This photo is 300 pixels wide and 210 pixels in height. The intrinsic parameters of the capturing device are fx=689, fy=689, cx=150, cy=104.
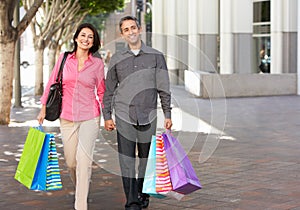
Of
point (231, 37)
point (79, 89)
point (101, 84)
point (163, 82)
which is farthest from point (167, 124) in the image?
point (231, 37)

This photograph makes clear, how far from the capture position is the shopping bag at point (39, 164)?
5.84 metres

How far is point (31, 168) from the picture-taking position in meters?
5.86

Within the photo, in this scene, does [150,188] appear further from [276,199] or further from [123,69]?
[276,199]

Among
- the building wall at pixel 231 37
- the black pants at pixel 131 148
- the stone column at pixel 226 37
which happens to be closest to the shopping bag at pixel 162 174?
the black pants at pixel 131 148

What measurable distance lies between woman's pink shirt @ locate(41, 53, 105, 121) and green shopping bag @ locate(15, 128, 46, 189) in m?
0.31

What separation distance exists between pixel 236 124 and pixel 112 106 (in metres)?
8.91

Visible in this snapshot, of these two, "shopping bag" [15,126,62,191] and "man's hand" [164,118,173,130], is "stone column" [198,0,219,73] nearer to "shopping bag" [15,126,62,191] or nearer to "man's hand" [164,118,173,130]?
"man's hand" [164,118,173,130]

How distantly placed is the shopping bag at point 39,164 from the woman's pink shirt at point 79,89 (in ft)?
1.01

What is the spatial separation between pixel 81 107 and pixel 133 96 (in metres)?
0.46

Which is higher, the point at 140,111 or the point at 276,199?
the point at 140,111

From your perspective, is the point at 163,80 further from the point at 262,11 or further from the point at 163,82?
the point at 262,11

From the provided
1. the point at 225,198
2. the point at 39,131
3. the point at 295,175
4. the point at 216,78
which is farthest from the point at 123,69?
the point at 216,78

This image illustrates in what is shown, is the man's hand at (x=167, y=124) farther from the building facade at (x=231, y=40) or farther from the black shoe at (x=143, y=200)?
the building facade at (x=231, y=40)

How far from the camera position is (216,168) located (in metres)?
8.90
